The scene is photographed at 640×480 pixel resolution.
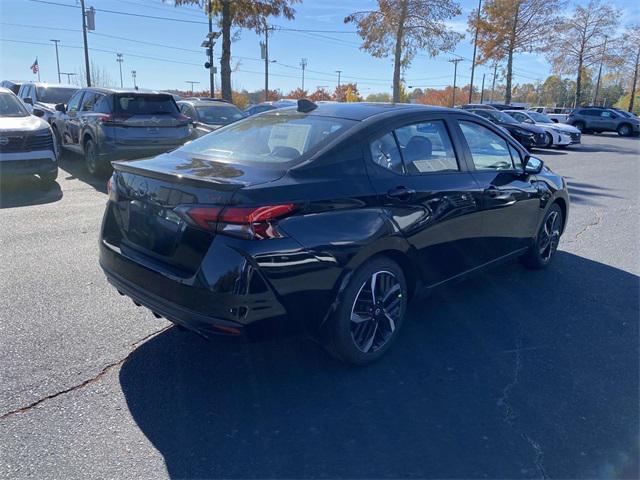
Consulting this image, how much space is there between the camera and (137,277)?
2998mm

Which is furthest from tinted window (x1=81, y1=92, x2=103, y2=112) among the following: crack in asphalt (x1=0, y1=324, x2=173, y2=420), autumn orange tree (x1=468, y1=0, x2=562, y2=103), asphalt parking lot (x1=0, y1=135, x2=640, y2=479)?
autumn orange tree (x1=468, y1=0, x2=562, y2=103)

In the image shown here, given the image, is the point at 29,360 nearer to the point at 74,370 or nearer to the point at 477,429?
the point at 74,370

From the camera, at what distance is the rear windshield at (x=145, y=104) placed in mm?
9180

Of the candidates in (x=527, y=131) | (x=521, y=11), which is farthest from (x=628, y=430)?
(x=521, y=11)

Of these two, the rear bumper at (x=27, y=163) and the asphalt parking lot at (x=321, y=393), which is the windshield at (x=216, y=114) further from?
the asphalt parking lot at (x=321, y=393)

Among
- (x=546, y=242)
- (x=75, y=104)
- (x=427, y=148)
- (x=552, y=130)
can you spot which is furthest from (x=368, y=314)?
(x=552, y=130)

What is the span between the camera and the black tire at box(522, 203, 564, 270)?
5.08 meters

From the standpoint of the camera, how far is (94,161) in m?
9.30

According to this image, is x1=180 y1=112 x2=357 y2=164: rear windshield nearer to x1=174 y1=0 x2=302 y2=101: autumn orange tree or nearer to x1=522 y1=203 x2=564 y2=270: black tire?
x1=522 y1=203 x2=564 y2=270: black tire

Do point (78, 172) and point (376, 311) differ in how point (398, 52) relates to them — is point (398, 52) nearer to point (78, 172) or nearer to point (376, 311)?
point (78, 172)

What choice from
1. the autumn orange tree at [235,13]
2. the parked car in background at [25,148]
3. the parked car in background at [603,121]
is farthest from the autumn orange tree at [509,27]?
the parked car in background at [25,148]

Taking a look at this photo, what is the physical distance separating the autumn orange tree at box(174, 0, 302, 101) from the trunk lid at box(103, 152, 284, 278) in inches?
725

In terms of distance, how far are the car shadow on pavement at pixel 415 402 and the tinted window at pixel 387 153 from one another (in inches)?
49.9

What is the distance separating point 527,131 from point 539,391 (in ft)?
62.0
